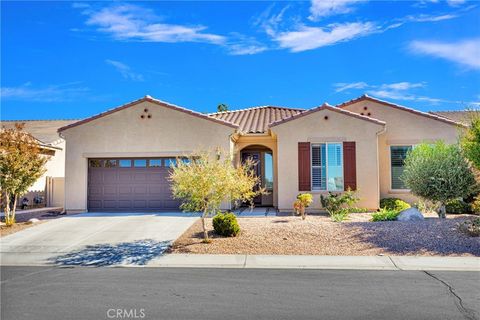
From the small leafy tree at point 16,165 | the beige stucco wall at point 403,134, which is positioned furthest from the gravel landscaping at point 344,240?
the small leafy tree at point 16,165

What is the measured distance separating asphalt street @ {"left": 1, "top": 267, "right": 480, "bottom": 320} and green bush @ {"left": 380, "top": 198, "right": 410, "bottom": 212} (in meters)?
8.15

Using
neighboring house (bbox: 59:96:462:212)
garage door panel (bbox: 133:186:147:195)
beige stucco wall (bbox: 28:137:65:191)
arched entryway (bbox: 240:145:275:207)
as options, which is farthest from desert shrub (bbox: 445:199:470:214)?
beige stucco wall (bbox: 28:137:65:191)

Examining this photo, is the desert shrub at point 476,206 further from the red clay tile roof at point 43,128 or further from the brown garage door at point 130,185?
the red clay tile roof at point 43,128

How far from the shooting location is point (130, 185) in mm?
17234

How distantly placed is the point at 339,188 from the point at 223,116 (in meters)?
8.76

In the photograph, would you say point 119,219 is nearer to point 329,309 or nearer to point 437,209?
point 329,309

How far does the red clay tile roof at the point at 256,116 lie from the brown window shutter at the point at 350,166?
383cm

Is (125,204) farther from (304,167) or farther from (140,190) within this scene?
(304,167)

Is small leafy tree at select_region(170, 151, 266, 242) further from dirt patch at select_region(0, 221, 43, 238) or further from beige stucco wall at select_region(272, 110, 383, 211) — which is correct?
Result: dirt patch at select_region(0, 221, 43, 238)

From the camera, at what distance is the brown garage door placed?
1705cm

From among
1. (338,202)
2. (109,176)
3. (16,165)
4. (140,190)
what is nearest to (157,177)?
(140,190)

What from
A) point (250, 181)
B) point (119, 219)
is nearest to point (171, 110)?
point (119, 219)

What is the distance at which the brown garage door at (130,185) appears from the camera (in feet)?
55.9

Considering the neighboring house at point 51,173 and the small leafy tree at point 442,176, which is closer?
the small leafy tree at point 442,176
